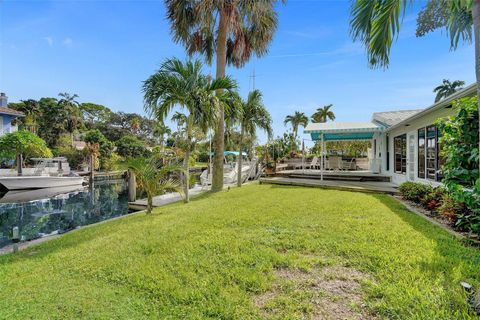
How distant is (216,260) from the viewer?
12.3 feet

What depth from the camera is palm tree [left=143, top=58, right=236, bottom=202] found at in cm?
847

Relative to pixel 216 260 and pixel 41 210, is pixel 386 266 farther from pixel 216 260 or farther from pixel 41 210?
pixel 41 210

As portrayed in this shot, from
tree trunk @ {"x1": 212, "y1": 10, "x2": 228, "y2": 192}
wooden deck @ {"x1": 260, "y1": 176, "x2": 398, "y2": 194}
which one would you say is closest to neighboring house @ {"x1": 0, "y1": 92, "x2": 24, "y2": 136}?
tree trunk @ {"x1": 212, "y1": 10, "x2": 228, "y2": 192}

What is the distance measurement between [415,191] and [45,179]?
23716 millimetres

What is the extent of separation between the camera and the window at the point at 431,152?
8.12m

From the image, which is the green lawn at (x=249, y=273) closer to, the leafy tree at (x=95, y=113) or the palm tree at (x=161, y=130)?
the palm tree at (x=161, y=130)

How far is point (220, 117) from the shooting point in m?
10.9

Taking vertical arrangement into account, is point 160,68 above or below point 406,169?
above

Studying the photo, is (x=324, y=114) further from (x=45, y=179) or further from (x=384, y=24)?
(x=384, y=24)

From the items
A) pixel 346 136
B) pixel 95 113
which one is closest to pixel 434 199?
pixel 346 136

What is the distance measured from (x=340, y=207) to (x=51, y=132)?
134ft

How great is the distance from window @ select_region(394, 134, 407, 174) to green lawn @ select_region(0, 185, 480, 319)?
6.62 meters

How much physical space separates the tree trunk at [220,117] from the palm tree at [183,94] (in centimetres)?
201

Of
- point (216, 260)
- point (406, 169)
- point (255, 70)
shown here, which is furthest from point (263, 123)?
point (216, 260)
